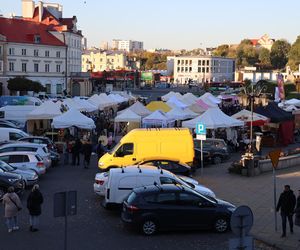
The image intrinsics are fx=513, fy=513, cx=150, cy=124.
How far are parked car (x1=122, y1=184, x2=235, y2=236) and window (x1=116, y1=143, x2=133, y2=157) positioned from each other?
9.67 m

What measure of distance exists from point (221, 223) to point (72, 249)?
4.12 metres

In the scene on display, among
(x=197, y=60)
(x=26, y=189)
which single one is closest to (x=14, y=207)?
(x=26, y=189)

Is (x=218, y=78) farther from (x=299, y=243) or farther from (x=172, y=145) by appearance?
(x=299, y=243)

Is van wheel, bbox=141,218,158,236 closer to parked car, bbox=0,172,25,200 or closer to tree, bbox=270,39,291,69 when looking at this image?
parked car, bbox=0,172,25,200

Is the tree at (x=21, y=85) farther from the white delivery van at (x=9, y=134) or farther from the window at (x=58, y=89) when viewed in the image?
the white delivery van at (x=9, y=134)

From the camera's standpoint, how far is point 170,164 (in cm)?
2173

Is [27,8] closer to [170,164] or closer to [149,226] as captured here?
[170,164]

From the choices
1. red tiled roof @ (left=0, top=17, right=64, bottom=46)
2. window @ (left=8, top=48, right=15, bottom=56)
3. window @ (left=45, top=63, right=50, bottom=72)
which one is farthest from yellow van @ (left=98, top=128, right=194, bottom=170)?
window @ (left=45, top=63, right=50, bottom=72)

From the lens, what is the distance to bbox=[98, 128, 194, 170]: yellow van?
78.2 ft

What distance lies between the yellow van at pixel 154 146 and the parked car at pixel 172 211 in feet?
31.8

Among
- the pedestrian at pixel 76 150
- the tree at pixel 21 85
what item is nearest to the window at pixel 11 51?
the tree at pixel 21 85

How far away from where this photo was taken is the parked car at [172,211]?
1362 centimetres

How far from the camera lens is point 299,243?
13.1 metres

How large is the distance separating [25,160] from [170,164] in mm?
6575
